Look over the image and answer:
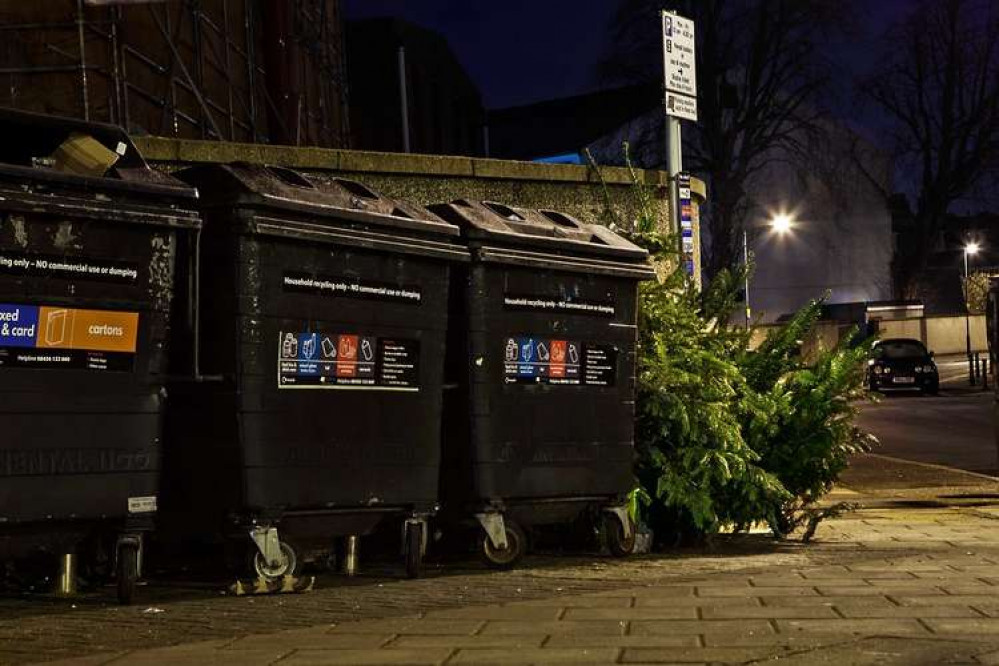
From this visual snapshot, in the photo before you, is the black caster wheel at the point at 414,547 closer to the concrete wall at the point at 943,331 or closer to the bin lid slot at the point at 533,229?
the bin lid slot at the point at 533,229

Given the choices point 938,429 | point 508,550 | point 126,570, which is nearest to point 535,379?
point 508,550

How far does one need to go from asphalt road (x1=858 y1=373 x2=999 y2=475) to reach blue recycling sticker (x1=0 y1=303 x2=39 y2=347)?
39.1 feet

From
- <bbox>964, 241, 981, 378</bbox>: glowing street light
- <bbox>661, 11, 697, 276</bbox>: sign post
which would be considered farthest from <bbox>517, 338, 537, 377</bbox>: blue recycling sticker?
<bbox>964, 241, 981, 378</bbox>: glowing street light

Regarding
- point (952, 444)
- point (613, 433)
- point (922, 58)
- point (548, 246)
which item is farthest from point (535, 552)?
point (922, 58)

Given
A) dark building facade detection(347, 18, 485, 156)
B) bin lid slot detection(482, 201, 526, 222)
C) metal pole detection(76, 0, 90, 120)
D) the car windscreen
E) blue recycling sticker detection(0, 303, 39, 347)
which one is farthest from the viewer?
dark building facade detection(347, 18, 485, 156)

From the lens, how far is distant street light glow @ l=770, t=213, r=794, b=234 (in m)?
55.3

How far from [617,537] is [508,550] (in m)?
0.79

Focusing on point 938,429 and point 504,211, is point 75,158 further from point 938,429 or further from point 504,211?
point 938,429

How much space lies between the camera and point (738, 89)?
41.8 meters

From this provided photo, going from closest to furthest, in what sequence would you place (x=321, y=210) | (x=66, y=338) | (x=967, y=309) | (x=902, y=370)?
(x=66, y=338) → (x=321, y=210) → (x=902, y=370) → (x=967, y=309)

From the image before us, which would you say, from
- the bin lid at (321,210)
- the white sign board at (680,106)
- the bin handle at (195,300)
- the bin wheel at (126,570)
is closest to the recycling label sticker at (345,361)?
the bin handle at (195,300)

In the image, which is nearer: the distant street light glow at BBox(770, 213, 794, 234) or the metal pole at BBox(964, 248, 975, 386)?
the metal pole at BBox(964, 248, 975, 386)

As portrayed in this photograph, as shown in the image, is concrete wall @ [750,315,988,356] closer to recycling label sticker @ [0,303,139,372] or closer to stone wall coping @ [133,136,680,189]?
stone wall coping @ [133,136,680,189]

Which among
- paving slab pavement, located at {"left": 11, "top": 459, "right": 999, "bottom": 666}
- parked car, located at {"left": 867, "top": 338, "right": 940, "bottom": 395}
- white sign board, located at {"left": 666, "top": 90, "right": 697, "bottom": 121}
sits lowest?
paving slab pavement, located at {"left": 11, "top": 459, "right": 999, "bottom": 666}
